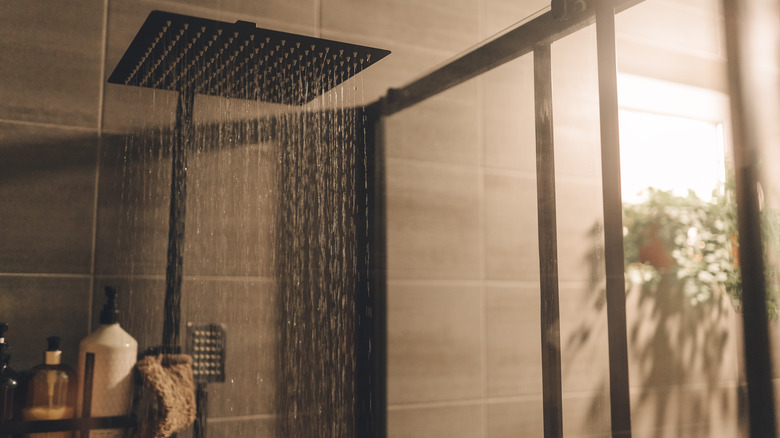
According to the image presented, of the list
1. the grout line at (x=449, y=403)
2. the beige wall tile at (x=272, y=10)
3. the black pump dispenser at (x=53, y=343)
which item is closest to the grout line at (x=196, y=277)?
the black pump dispenser at (x=53, y=343)

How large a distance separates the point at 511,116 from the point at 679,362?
20.9 inches

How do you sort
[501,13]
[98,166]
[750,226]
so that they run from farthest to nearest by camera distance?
[501,13] < [98,166] < [750,226]

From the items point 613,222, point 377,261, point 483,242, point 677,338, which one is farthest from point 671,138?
point 377,261

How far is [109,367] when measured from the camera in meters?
0.89

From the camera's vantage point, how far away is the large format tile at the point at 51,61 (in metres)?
1.00

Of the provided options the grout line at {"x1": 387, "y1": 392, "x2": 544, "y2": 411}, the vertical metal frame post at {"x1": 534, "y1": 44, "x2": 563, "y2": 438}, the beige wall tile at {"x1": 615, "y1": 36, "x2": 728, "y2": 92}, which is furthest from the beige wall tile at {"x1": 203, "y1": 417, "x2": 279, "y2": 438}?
the beige wall tile at {"x1": 615, "y1": 36, "x2": 728, "y2": 92}

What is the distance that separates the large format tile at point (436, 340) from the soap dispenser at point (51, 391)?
55cm

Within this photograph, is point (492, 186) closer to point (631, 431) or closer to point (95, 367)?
point (631, 431)

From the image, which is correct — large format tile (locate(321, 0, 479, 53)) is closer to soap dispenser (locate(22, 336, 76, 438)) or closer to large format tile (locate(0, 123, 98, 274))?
large format tile (locate(0, 123, 98, 274))

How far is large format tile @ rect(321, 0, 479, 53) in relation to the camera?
49.8 inches

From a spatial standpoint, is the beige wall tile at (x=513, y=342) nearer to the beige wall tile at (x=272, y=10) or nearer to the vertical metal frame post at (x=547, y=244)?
the vertical metal frame post at (x=547, y=244)

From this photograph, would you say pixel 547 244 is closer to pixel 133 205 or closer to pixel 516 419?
pixel 516 419

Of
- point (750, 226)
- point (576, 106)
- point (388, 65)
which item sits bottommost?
point (750, 226)

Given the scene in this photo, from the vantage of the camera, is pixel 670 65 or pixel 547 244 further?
pixel 547 244
